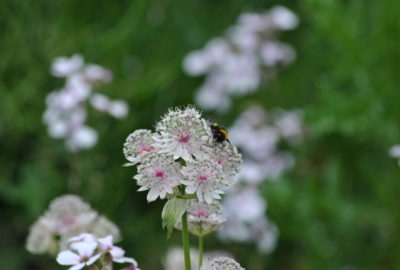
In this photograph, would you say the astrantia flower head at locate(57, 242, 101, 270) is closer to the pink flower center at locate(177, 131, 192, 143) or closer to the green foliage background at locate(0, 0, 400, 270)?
the pink flower center at locate(177, 131, 192, 143)

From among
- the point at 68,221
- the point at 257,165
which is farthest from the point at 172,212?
the point at 257,165

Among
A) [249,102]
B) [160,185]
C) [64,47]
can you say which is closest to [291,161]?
[249,102]

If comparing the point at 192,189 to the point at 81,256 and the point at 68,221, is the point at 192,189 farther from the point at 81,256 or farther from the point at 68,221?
the point at 68,221

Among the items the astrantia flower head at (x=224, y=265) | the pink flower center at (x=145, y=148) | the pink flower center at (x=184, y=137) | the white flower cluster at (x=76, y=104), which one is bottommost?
the astrantia flower head at (x=224, y=265)

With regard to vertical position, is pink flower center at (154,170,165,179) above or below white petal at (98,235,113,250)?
above

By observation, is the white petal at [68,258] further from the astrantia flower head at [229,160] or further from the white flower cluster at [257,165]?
the white flower cluster at [257,165]

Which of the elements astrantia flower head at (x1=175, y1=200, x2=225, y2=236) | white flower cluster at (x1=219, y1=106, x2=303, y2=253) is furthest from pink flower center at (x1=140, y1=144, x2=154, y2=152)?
white flower cluster at (x1=219, y1=106, x2=303, y2=253)

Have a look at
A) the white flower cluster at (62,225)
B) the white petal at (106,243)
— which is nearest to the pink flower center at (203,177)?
the white petal at (106,243)

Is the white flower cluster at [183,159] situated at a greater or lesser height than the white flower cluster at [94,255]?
greater
